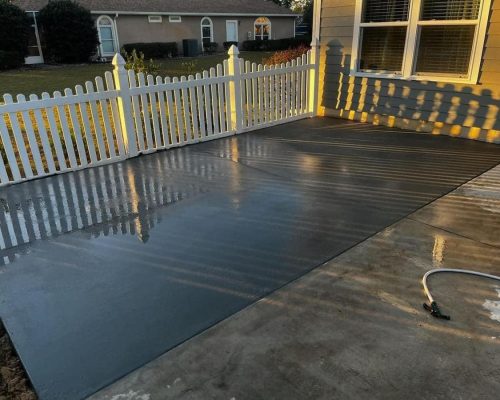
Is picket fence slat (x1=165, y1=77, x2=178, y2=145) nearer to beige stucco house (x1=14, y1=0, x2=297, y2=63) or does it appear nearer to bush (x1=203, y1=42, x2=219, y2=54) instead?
beige stucco house (x1=14, y1=0, x2=297, y2=63)

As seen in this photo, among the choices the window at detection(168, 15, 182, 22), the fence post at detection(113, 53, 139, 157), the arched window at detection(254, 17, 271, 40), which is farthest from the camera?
the arched window at detection(254, 17, 271, 40)

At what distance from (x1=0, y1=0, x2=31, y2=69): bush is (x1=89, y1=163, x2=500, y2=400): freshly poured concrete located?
1975 centimetres

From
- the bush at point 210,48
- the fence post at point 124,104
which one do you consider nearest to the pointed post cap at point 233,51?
the fence post at point 124,104

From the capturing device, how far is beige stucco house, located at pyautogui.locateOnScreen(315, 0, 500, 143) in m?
5.62

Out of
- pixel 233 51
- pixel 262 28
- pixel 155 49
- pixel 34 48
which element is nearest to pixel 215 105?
pixel 233 51

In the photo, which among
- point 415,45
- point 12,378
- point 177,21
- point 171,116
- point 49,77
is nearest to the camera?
point 12,378

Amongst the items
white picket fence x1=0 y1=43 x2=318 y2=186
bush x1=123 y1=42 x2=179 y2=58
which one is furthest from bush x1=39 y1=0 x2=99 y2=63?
white picket fence x1=0 y1=43 x2=318 y2=186

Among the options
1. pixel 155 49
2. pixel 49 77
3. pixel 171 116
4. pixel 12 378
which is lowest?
pixel 12 378

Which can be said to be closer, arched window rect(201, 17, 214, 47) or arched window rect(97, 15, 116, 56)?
arched window rect(97, 15, 116, 56)

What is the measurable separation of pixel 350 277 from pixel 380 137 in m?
4.10

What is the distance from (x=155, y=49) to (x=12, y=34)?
22.7ft

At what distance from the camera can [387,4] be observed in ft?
21.0

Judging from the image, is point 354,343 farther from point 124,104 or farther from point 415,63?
point 415,63

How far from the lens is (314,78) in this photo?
760cm
